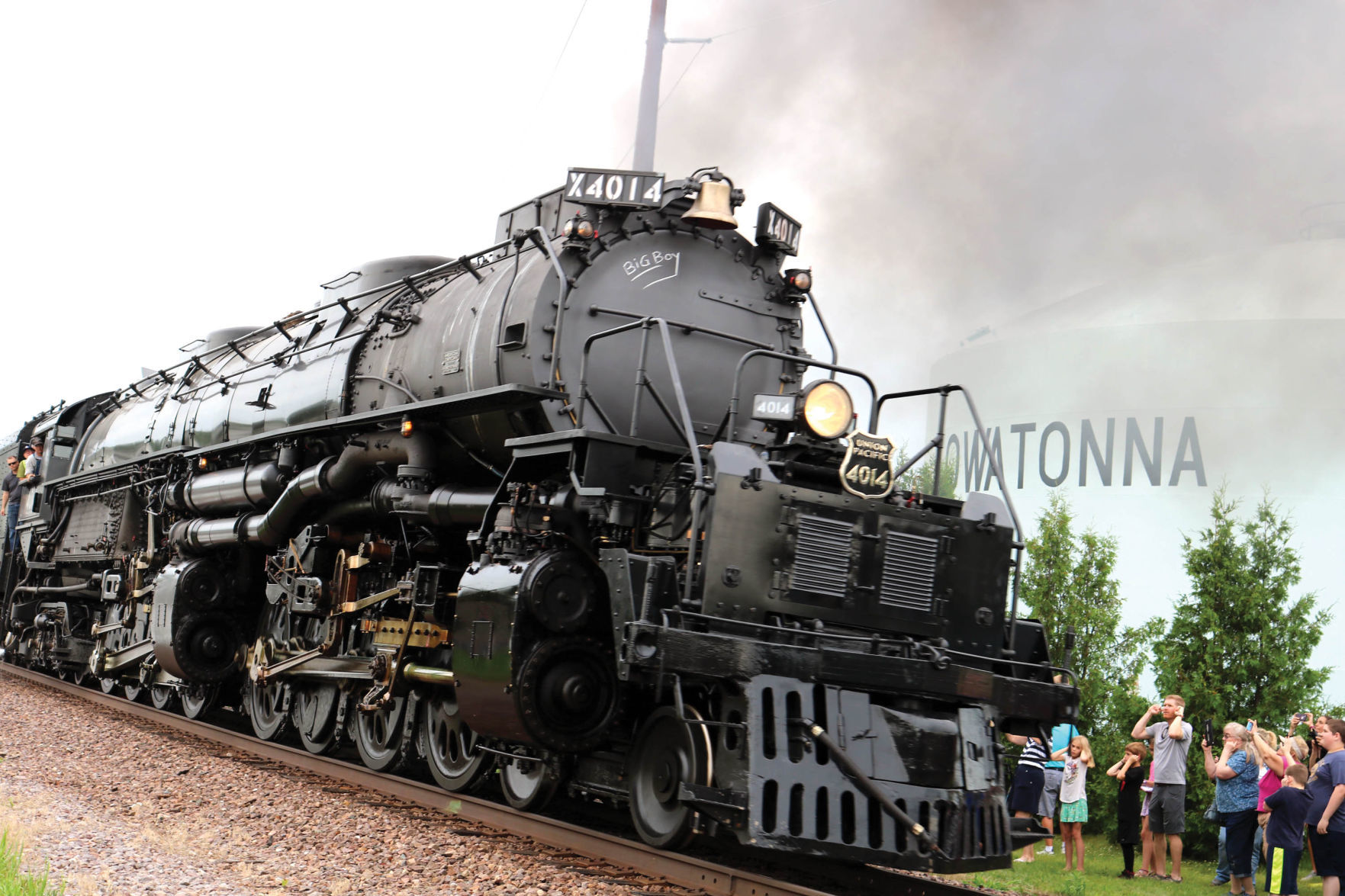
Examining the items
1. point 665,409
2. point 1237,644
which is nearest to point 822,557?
point 665,409

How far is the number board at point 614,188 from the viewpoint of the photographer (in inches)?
269

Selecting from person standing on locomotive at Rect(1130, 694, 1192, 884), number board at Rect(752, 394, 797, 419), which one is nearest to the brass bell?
number board at Rect(752, 394, 797, 419)

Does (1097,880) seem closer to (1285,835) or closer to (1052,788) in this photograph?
(1052,788)

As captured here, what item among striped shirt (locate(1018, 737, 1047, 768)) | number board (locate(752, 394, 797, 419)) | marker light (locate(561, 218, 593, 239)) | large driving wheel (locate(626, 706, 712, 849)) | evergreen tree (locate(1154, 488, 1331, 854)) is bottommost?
striped shirt (locate(1018, 737, 1047, 768))

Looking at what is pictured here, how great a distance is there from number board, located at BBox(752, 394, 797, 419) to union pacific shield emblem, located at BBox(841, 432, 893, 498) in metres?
0.38

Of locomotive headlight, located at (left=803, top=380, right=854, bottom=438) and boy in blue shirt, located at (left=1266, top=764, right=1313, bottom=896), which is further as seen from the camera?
boy in blue shirt, located at (left=1266, top=764, right=1313, bottom=896)

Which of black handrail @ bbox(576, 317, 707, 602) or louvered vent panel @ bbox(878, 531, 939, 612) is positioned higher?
black handrail @ bbox(576, 317, 707, 602)

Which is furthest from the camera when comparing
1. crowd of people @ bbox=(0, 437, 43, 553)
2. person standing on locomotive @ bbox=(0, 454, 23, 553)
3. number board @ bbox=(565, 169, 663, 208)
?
person standing on locomotive @ bbox=(0, 454, 23, 553)

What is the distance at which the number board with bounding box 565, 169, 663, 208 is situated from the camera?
22.4 feet

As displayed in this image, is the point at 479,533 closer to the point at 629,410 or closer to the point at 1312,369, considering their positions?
the point at 629,410

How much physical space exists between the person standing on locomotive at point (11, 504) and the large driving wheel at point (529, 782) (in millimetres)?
13519

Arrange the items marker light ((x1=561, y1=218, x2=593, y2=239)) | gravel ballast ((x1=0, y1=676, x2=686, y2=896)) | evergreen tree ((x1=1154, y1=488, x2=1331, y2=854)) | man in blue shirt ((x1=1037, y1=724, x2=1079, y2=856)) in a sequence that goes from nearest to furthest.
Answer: gravel ballast ((x1=0, y1=676, x2=686, y2=896))
marker light ((x1=561, y1=218, x2=593, y2=239))
man in blue shirt ((x1=1037, y1=724, x2=1079, y2=856))
evergreen tree ((x1=1154, y1=488, x2=1331, y2=854))

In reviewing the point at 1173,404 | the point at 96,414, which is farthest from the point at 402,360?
the point at 1173,404

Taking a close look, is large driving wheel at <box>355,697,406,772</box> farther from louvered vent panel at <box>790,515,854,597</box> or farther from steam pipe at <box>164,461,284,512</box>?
louvered vent panel at <box>790,515,854,597</box>
